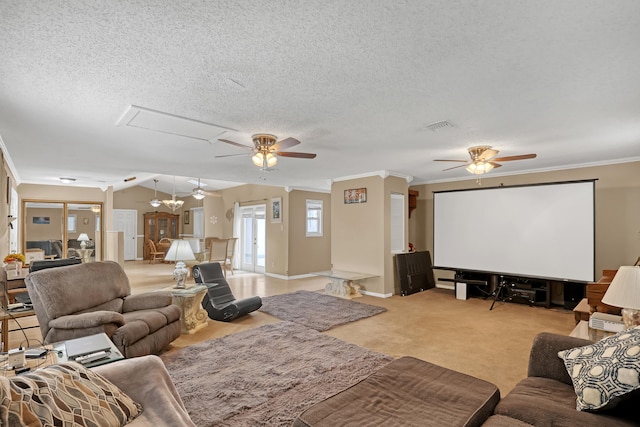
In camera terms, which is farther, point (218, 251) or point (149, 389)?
point (218, 251)

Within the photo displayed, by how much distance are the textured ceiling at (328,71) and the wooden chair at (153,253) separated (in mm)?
8208

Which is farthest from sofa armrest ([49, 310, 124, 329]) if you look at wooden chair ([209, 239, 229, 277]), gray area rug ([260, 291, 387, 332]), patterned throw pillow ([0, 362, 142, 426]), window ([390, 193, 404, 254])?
wooden chair ([209, 239, 229, 277])

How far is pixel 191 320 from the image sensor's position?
419cm

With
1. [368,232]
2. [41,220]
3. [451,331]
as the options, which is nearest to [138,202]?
[41,220]

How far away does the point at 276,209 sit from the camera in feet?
29.0

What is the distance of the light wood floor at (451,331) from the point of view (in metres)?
3.30

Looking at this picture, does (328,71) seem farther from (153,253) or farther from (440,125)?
(153,253)

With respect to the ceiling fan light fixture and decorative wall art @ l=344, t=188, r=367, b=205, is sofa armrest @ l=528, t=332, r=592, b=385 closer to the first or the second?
the ceiling fan light fixture

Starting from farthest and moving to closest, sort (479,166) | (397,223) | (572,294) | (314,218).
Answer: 1. (314,218)
2. (397,223)
3. (572,294)
4. (479,166)

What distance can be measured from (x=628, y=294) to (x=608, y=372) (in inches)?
42.6

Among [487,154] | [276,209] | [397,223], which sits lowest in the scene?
[397,223]

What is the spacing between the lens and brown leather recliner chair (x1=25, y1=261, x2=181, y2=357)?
289 cm

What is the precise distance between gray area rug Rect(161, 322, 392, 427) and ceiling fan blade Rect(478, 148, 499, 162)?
284 cm

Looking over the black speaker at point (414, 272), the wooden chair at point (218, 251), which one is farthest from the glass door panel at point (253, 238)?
the black speaker at point (414, 272)
